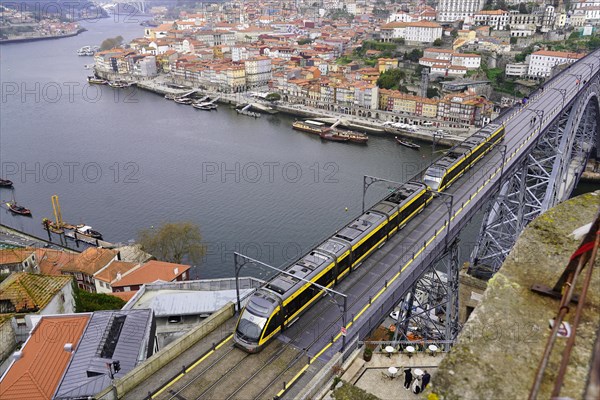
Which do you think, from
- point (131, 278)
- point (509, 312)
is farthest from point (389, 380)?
point (131, 278)

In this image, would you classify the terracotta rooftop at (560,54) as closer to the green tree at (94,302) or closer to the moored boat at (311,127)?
the moored boat at (311,127)

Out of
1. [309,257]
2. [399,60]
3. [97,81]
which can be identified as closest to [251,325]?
[309,257]

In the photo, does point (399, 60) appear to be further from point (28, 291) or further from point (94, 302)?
point (28, 291)

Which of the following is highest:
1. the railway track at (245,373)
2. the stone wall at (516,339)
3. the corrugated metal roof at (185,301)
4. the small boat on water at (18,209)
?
→ the stone wall at (516,339)

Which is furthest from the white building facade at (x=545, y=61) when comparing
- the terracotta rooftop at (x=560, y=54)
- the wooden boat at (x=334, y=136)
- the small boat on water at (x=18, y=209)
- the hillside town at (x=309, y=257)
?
the small boat on water at (x=18, y=209)

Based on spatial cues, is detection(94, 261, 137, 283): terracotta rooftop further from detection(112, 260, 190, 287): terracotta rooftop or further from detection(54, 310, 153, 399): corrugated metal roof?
detection(54, 310, 153, 399): corrugated metal roof
